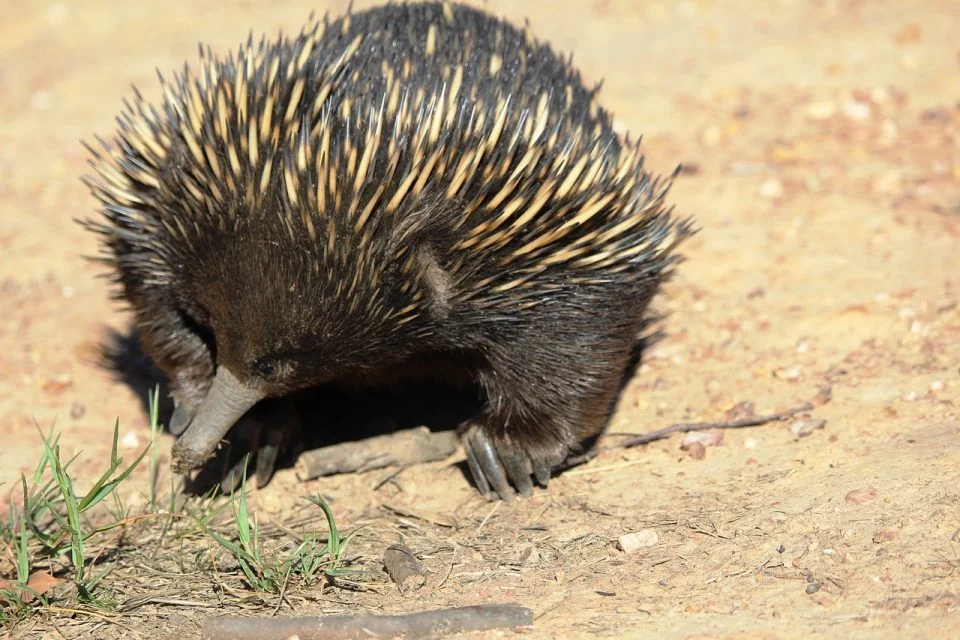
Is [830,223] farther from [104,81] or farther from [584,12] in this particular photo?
[104,81]

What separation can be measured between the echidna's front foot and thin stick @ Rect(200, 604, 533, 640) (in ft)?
3.00

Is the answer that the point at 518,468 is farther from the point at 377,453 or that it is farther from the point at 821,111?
the point at 821,111

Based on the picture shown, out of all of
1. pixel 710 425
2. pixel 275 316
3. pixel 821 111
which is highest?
pixel 821 111

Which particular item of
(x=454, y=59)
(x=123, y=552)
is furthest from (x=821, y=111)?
(x=123, y=552)

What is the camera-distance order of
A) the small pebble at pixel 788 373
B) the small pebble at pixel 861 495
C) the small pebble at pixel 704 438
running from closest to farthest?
the small pebble at pixel 861 495, the small pebble at pixel 704 438, the small pebble at pixel 788 373

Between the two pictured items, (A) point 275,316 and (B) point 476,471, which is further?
(B) point 476,471

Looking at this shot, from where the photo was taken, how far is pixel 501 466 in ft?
12.6

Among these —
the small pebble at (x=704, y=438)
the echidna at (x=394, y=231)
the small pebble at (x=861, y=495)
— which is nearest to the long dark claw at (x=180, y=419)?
the echidna at (x=394, y=231)

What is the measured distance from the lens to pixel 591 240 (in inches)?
142

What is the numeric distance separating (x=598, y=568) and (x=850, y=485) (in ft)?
2.62

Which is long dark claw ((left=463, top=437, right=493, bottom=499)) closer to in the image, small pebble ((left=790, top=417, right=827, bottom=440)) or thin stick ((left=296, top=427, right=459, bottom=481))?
thin stick ((left=296, top=427, right=459, bottom=481))

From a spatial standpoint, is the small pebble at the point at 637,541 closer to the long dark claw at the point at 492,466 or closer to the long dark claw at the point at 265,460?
the long dark claw at the point at 492,466

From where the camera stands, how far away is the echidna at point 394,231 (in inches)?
126

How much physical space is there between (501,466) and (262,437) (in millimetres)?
866
